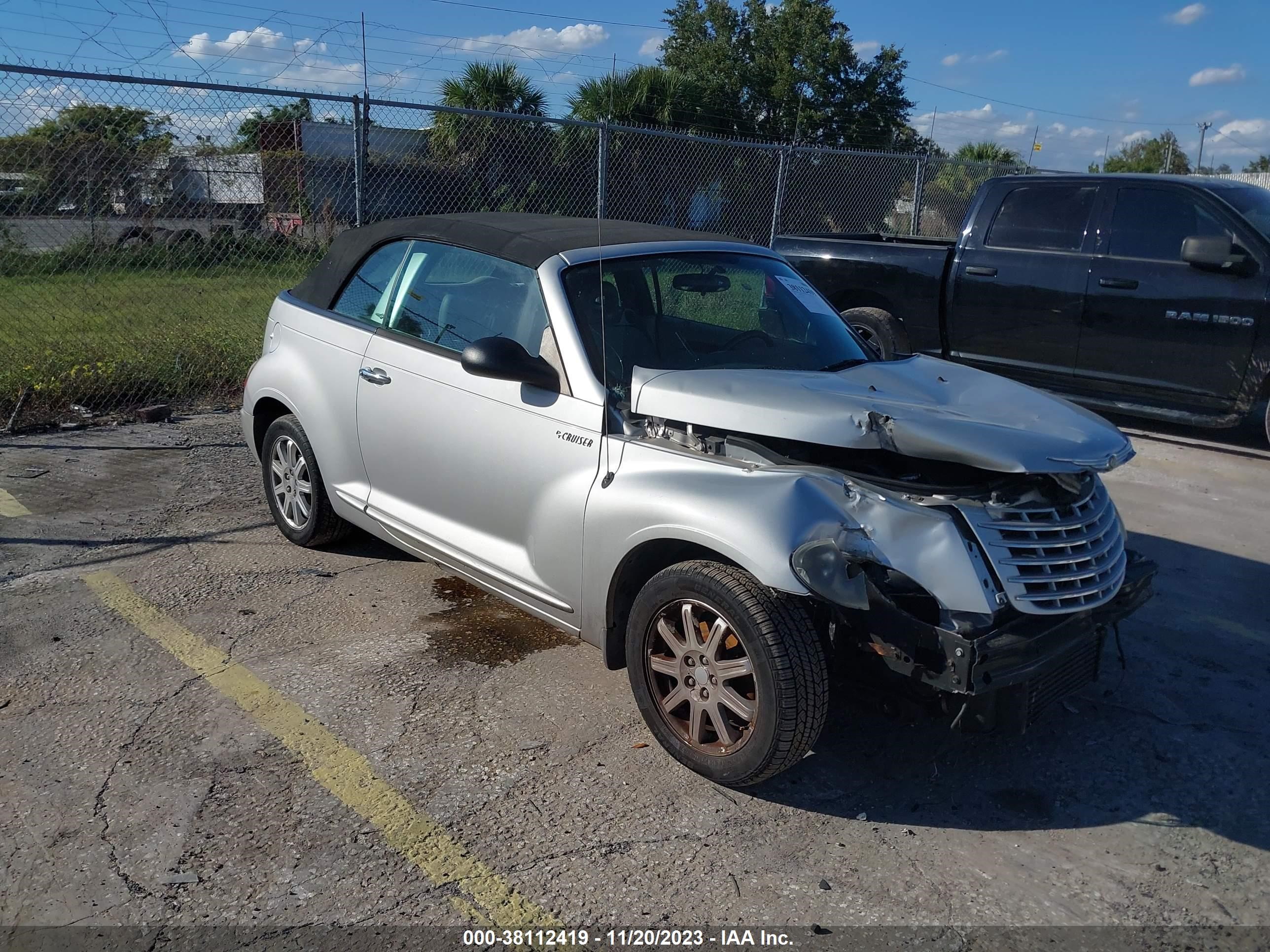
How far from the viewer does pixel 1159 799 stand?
343 centimetres

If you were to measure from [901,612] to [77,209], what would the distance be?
7.05 m

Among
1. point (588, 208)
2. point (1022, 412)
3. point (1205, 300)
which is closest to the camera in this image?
point (1022, 412)

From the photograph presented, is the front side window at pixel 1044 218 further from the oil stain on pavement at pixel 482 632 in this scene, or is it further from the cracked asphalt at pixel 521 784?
the oil stain on pavement at pixel 482 632

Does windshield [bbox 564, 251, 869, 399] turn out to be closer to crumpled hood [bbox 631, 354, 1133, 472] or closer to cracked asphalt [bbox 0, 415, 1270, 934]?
crumpled hood [bbox 631, 354, 1133, 472]

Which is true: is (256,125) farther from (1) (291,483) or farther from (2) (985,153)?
(2) (985,153)

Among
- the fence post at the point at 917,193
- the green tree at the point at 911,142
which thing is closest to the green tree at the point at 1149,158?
the green tree at the point at 911,142

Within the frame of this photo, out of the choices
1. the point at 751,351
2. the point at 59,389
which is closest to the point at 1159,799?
the point at 751,351

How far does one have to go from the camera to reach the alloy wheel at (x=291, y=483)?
5.19 meters

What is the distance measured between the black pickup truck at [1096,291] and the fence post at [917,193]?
4171mm

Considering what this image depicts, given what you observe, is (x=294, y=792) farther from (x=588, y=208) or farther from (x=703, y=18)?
Result: (x=703, y=18)

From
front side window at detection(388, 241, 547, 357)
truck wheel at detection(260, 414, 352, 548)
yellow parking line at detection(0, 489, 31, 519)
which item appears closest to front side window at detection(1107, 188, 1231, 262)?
front side window at detection(388, 241, 547, 357)

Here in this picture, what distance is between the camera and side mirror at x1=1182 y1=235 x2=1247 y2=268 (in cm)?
732

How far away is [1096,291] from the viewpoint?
8000 millimetres

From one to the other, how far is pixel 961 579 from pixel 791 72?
29398 mm
